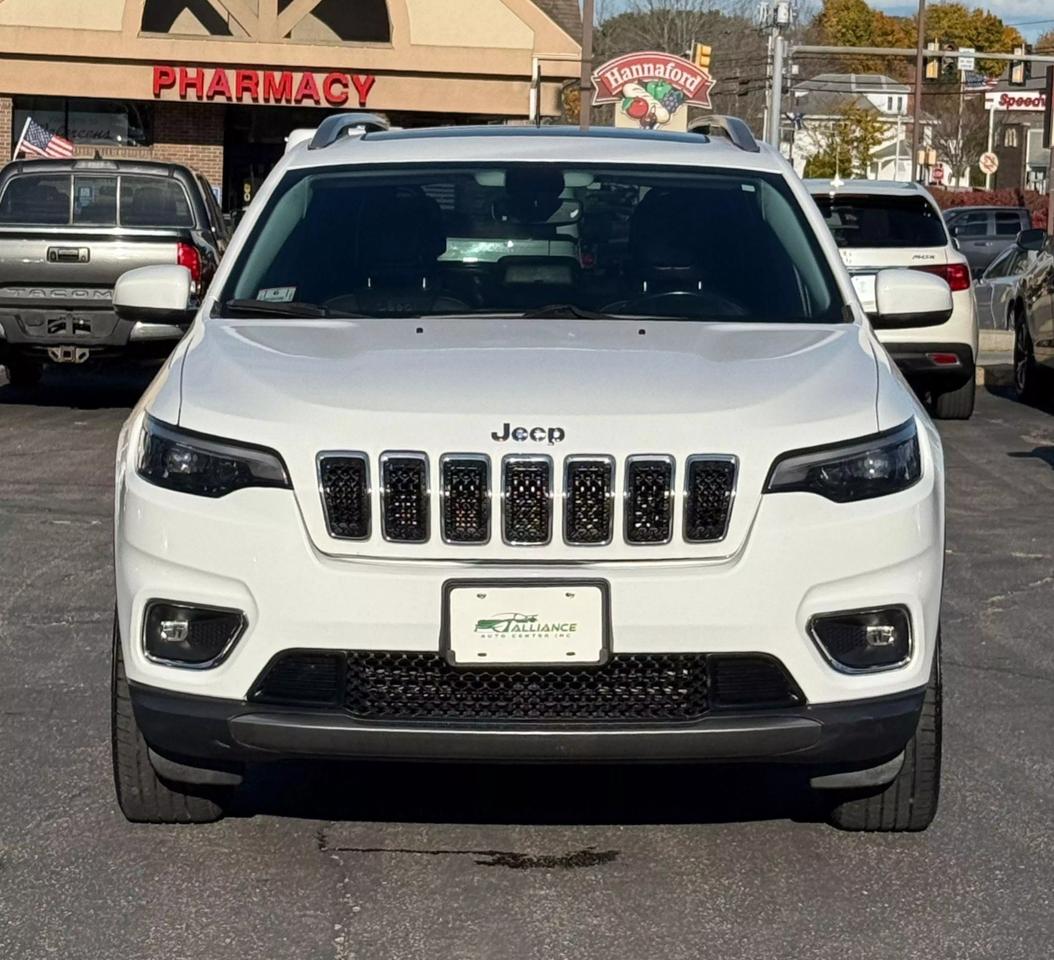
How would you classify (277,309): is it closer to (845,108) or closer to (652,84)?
(652,84)

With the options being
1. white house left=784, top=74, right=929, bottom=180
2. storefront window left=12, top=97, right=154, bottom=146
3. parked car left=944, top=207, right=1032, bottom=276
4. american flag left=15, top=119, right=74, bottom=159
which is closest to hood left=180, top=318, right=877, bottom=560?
american flag left=15, top=119, right=74, bottom=159

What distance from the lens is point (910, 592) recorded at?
15.2 feet

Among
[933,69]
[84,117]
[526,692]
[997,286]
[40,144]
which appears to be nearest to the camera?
[526,692]

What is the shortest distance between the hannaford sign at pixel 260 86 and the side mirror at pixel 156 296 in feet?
A: 101

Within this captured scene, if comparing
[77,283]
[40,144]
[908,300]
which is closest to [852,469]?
[908,300]

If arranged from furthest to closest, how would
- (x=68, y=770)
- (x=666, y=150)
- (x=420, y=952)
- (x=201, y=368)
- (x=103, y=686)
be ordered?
(x=103, y=686) → (x=666, y=150) → (x=68, y=770) → (x=201, y=368) → (x=420, y=952)

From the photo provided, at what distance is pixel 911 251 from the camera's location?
14.4 m

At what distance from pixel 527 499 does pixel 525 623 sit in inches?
10.4

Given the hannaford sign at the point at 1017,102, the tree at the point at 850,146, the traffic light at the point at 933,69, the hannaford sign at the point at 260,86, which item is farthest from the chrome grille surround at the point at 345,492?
the hannaford sign at the point at 1017,102

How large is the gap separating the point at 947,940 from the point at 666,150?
2768 mm

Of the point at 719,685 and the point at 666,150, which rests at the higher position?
the point at 666,150

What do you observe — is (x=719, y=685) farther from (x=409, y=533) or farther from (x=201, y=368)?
(x=201, y=368)

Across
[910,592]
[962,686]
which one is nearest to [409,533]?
[910,592]

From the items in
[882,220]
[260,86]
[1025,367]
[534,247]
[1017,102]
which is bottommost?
[1017,102]
